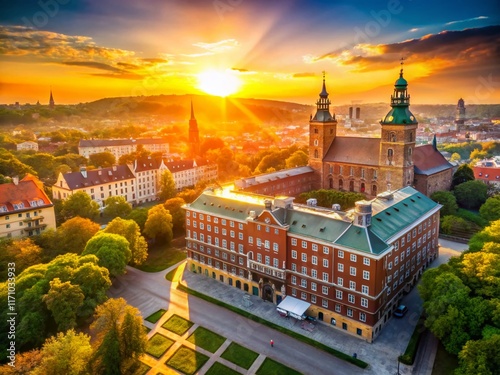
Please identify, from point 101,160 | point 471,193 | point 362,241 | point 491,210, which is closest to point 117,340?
point 362,241

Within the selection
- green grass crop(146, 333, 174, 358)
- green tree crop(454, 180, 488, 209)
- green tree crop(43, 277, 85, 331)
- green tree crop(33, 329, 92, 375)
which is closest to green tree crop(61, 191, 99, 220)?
green tree crop(43, 277, 85, 331)

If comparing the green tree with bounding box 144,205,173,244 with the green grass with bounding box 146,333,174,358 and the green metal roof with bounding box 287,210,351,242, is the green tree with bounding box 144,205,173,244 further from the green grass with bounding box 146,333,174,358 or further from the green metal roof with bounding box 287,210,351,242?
the green metal roof with bounding box 287,210,351,242

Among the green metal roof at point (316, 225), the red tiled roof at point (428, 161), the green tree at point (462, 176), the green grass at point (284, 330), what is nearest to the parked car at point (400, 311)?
the green grass at point (284, 330)

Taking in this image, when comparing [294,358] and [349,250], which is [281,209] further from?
[294,358]

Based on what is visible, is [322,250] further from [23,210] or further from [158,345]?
[23,210]

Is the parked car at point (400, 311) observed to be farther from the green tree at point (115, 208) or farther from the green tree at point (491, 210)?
the green tree at point (115, 208)

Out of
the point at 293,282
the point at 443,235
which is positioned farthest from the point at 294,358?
the point at 443,235
